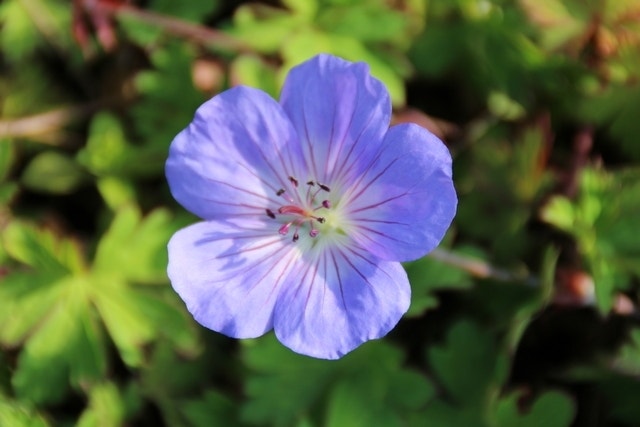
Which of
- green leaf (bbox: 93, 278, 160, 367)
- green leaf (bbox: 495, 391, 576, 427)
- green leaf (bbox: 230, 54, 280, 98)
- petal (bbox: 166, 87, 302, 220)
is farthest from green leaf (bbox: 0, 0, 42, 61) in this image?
green leaf (bbox: 495, 391, 576, 427)

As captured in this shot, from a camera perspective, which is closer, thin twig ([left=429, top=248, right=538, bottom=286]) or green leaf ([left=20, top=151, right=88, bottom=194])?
thin twig ([left=429, top=248, right=538, bottom=286])

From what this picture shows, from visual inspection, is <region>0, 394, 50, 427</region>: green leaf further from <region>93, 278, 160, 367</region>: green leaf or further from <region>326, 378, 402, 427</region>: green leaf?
<region>326, 378, 402, 427</region>: green leaf

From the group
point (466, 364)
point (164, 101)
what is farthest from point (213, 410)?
point (164, 101)

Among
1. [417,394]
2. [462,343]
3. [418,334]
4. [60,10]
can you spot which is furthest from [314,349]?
[60,10]

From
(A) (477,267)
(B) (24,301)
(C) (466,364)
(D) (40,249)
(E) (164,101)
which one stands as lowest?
(C) (466,364)

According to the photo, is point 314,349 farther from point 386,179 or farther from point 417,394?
point 417,394

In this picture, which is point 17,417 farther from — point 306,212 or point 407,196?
point 407,196

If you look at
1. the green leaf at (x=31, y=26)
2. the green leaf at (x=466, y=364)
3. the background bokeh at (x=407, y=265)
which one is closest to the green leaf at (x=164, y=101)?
the background bokeh at (x=407, y=265)

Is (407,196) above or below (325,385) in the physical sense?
above
